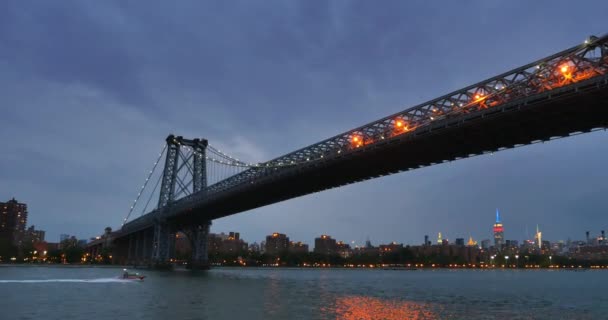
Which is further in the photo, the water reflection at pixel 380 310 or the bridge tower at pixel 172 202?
the bridge tower at pixel 172 202

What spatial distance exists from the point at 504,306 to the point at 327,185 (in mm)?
31696

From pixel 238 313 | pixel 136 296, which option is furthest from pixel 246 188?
pixel 238 313

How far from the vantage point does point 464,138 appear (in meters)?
47.7

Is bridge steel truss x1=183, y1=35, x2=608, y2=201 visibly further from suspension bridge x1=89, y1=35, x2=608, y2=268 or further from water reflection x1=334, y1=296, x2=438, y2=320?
water reflection x1=334, y1=296, x2=438, y2=320

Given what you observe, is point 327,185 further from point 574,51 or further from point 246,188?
point 574,51

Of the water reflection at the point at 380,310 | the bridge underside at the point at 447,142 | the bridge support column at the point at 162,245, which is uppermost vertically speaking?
the bridge underside at the point at 447,142

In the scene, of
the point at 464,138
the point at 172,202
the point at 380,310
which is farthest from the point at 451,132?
the point at 172,202

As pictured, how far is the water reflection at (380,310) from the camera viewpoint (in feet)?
112

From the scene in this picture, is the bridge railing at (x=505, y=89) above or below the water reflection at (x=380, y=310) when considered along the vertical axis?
above

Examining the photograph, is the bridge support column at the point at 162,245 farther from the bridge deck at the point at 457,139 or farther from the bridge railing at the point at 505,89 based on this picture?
the bridge railing at the point at 505,89

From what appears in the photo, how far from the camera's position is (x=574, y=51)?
3825cm

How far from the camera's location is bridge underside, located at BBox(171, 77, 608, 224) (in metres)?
38.3

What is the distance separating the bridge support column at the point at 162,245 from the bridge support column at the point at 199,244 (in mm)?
3934

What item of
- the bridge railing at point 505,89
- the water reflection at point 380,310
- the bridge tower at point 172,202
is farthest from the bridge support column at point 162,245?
the water reflection at point 380,310
